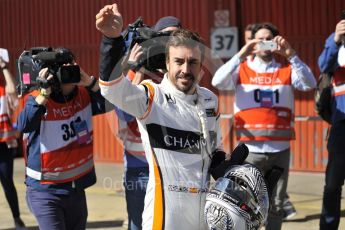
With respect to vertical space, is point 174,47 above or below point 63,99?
above

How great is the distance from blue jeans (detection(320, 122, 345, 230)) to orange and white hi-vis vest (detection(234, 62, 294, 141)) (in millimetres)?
449

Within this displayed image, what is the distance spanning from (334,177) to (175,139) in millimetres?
2696

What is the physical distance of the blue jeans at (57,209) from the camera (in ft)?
14.7

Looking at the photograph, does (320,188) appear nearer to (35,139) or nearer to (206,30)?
A: (206,30)

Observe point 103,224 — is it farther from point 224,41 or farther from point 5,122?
point 224,41

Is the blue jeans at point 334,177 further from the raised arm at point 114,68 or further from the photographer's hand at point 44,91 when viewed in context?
the raised arm at point 114,68

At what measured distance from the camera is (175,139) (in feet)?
11.3

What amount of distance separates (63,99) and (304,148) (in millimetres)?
5511

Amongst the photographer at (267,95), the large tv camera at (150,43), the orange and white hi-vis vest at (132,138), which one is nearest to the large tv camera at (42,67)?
the orange and white hi-vis vest at (132,138)

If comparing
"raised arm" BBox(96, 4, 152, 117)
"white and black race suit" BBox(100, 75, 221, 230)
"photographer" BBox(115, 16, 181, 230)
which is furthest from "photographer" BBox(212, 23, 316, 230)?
"raised arm" BBox(96, 4, 152, 117)

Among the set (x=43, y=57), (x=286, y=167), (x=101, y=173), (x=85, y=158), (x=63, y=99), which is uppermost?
(x=43, y=57)

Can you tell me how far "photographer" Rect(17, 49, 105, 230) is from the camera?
14.7 feet

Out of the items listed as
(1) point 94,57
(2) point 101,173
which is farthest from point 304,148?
(1) point 94,57

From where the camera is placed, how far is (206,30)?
32.8 ft
